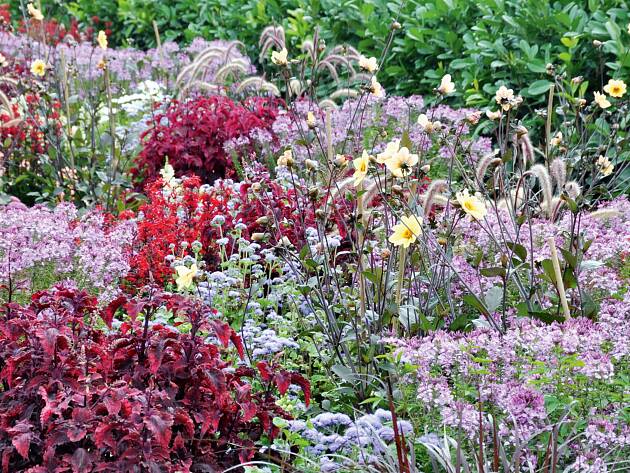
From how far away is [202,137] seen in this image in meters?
5.61

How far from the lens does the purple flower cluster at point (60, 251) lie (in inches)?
148

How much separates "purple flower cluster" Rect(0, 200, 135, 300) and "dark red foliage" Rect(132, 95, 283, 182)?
1.51 m

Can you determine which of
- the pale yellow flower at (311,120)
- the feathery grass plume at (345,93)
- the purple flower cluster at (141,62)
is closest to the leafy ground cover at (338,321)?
the pale yellow flower at (311,120)

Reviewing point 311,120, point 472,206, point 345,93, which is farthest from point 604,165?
point 345,93

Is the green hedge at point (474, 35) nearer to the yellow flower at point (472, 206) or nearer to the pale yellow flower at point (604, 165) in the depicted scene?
the pale yellow flower at point (604, 165)

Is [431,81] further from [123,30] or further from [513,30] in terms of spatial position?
[123,30]

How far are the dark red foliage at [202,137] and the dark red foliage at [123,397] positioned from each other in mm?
2852

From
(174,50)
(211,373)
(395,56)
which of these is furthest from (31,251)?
(174,50)

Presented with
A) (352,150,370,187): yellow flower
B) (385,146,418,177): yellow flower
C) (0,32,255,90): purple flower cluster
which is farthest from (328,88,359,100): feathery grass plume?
(0,32,255,90): purple flower cluster

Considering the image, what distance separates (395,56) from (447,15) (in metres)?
0.69

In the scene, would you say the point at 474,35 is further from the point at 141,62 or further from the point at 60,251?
the point at 141,62

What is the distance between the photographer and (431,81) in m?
6.50

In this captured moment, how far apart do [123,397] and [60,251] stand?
5.10ft

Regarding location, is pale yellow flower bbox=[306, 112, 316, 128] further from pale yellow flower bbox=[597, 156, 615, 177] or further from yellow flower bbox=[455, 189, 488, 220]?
pale yellow flower bbox=[597, 156, 615, 177]
